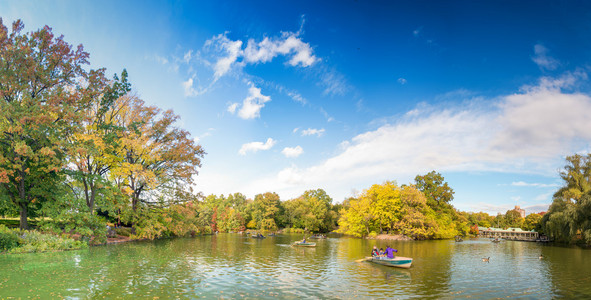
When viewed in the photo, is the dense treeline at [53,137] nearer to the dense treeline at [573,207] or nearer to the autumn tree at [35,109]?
the autumn tree at [35,109]

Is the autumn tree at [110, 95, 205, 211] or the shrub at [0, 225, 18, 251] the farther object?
the autumn tree at [110, 95, 205, 211]

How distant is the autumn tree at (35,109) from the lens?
28.4 metres

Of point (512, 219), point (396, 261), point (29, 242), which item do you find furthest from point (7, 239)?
point (512, 219)

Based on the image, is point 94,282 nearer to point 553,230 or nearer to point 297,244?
point 297,244

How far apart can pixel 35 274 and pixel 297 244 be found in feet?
110

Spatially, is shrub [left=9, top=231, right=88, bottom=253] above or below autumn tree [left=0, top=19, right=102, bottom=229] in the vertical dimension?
below

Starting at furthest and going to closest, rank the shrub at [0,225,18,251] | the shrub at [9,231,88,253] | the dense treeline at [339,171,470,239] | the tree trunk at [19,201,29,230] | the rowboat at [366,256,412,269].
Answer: the dense treeline at [339,171,470,239] → the tree trunk at [19,201,29,230] → the shrub at [9,231,88,253] → the shrub at [0,225,18,251] → the rowboat at [366,256,412,269]

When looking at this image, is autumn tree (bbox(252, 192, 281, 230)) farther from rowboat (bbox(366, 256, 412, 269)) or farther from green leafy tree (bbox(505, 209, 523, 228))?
green leafy tree (bbox(505, 209, 523, 228))

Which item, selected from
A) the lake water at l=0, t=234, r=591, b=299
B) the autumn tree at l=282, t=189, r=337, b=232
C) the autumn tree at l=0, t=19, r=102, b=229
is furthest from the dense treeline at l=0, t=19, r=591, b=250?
the autumn tree at l=282, t=189, r=337, b=232

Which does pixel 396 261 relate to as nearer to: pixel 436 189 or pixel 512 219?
pixel 436 189

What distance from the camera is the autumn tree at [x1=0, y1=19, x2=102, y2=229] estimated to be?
28.4 metres

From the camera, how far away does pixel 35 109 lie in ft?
93.4

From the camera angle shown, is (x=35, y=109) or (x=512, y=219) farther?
(x=512, y=219)

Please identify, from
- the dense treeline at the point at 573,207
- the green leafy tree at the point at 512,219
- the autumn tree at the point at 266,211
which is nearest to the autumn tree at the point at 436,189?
the dense treeline at the point at 573,207
